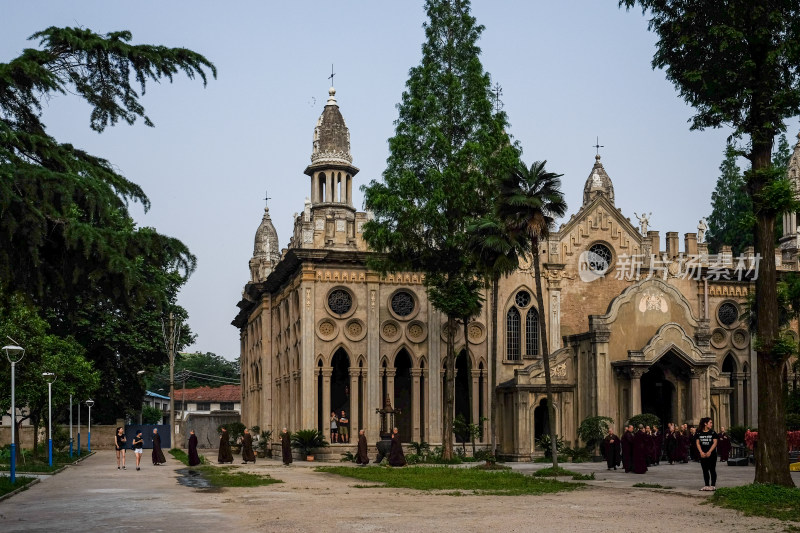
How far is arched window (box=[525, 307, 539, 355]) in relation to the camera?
45938mm

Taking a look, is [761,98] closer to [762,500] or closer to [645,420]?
[762,500]

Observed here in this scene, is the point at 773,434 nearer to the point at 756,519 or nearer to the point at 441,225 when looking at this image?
the point at 756,519

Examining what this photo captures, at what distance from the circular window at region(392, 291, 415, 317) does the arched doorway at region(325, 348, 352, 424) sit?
16.9ft

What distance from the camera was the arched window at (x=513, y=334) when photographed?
1802 inches

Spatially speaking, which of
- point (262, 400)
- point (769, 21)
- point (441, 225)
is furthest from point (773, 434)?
point (262, 400)

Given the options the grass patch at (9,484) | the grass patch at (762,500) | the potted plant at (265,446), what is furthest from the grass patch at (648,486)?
the potted plant at (265,446)

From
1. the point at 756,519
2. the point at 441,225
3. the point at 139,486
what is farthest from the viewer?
the point at 441,225

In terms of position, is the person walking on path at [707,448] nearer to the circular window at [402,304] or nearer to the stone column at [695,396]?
the stone column at [695,396]

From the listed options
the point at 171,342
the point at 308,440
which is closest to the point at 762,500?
the point at 308,440

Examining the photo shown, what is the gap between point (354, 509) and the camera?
1858 centimetres

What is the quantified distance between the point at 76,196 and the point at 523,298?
115ft

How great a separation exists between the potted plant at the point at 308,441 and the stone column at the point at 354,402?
145 cm

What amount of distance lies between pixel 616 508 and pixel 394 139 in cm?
2187

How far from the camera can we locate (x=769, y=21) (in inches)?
832
